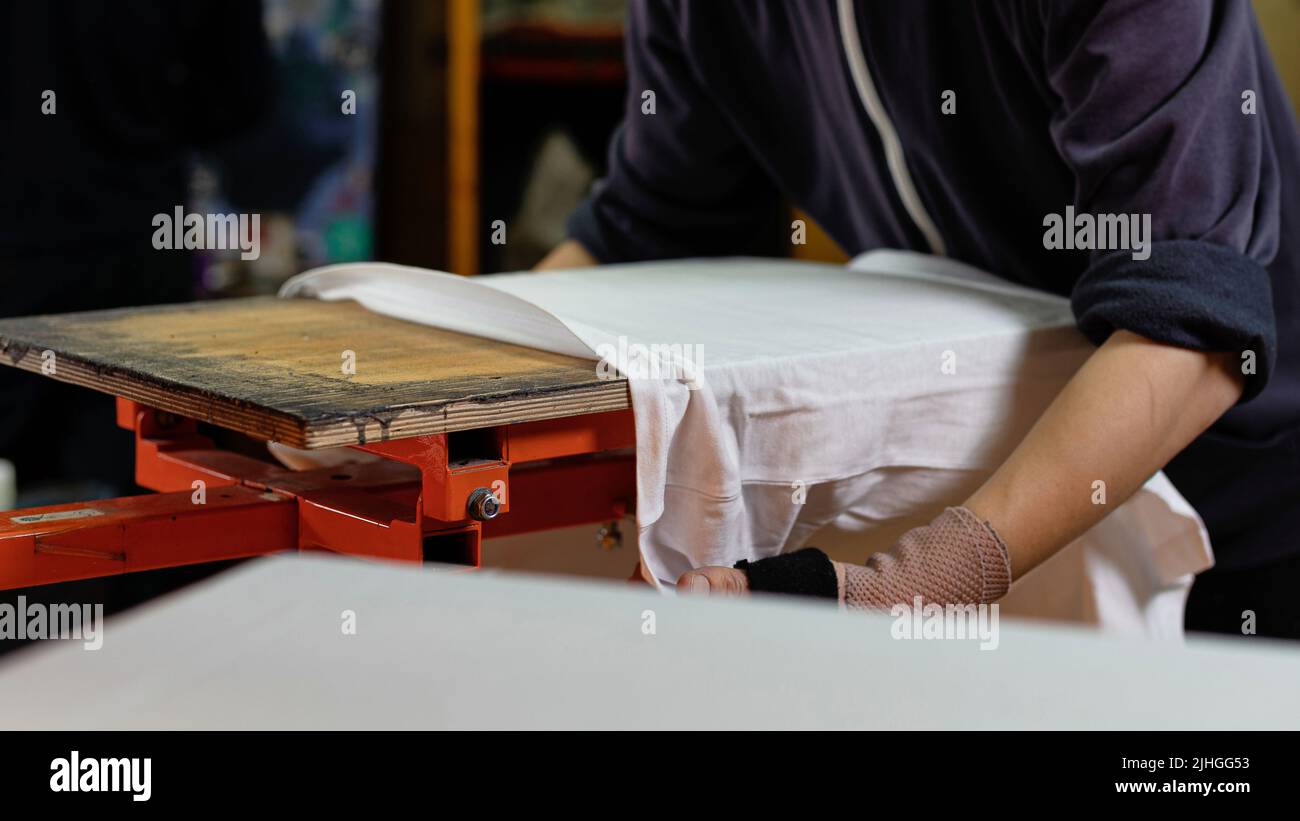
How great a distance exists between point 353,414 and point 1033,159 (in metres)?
0.62

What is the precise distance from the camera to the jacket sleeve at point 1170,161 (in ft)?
3.22

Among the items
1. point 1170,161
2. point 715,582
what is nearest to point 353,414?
point 715,582

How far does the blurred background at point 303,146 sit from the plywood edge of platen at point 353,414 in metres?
1.38

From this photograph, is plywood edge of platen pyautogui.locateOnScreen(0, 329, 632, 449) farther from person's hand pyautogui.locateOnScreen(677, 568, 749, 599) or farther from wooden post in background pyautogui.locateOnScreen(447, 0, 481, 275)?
wooden post in background pyautogui.locateOnScreen(447, 0, 481, 275)

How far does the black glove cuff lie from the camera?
90 cm

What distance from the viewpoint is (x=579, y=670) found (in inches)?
79.4

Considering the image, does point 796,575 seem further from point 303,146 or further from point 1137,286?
point 303,146

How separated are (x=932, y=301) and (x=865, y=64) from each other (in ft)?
0.68

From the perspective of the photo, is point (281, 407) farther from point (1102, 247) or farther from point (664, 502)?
point (1102, 247)

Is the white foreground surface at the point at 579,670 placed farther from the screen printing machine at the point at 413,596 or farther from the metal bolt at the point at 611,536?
the metal bolt at the point at 611,536

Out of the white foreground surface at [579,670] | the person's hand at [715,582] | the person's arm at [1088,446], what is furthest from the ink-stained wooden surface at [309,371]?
the white foreground surface at [579,670]
